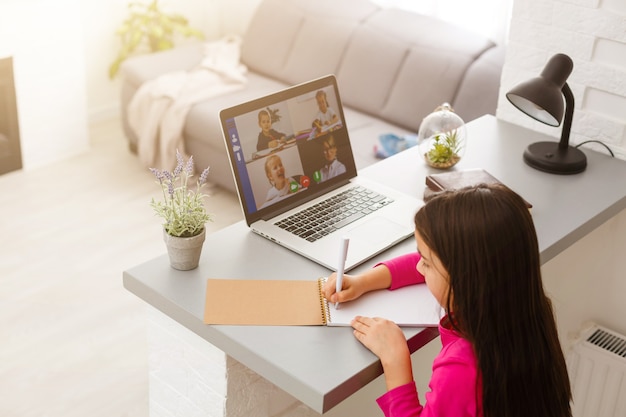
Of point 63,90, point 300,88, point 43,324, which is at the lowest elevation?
point 43,324

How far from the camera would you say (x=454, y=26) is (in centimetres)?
414

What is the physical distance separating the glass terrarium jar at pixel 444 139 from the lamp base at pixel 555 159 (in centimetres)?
20

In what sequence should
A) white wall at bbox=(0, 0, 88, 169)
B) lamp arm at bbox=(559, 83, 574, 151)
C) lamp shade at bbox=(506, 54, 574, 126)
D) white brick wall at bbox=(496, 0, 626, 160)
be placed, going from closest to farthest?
lamp shade at bbox=(506, 54, 574, 126), lamp arm at bbox=(559, 83, 574, 151), white brick wall at bbox=(496, 0, 626, 160), white wall at bbox=(0, 0, 88, 169)

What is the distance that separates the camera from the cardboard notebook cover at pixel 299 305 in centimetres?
167

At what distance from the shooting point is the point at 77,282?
135 inches

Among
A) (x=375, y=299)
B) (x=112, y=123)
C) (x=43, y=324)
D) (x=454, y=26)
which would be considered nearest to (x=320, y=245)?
(x=375, y=299)

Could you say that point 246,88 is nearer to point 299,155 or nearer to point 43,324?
point 43,324

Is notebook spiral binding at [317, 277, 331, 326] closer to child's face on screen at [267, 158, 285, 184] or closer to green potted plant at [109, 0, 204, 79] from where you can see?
child's face on screen at [267, 158, 285, 184]

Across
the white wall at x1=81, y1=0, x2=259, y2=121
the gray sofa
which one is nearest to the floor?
the gray sofa

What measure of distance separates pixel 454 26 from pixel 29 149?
2.16 metres

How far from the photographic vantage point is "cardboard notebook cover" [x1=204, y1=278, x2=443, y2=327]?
167 cm

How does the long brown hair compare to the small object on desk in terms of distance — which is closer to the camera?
the long brown hair

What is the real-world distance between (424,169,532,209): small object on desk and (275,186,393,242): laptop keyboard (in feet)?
0.36

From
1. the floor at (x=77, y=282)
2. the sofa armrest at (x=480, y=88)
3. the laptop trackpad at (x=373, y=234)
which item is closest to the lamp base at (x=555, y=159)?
the laptop trackpad at (x=373, y=234)
